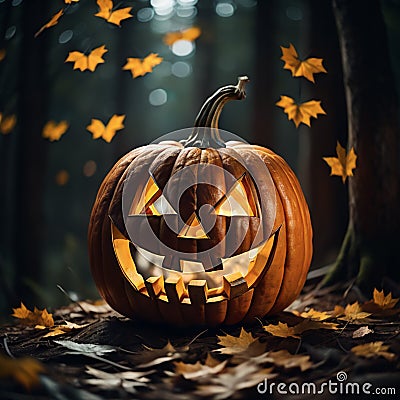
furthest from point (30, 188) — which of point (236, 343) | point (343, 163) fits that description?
point (236, 343)

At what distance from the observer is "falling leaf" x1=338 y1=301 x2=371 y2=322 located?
1.74 m

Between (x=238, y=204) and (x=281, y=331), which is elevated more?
(x=238, y=204)

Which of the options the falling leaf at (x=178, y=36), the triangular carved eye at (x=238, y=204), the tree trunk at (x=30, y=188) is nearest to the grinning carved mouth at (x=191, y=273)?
the triangular carved eye at (x=238, y=204)

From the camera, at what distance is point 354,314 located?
1.79 m

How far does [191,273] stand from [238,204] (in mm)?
248

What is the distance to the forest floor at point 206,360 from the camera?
1.13 metres

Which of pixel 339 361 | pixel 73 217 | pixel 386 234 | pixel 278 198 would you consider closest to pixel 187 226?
Answer: pixel 278 198

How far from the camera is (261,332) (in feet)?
5.17

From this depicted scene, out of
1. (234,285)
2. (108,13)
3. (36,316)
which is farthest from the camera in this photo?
(108,13)

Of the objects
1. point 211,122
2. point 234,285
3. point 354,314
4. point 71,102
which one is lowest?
point 354,314

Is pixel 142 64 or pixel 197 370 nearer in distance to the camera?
pixel 197 370

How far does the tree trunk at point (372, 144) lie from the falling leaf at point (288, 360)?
886 millimetres

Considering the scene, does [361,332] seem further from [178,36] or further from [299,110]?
[178,36]

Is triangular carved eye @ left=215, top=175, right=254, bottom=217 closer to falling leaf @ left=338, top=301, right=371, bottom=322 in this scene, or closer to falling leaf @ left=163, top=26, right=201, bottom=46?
falling leaf @ left=338, top=301, right=371, bottom=322
